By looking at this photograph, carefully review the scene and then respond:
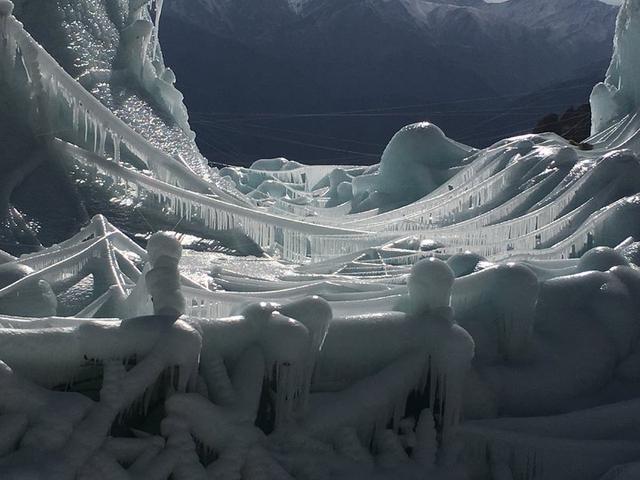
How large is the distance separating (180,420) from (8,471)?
0.57 m

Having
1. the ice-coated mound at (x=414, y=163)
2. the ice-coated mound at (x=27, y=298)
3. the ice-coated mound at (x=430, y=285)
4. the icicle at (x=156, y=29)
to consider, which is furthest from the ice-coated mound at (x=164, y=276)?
the ice-coated mound at (x=414, y=163)

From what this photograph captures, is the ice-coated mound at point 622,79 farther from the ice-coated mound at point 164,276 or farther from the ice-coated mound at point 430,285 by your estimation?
the ice-coated mound at point 164,276

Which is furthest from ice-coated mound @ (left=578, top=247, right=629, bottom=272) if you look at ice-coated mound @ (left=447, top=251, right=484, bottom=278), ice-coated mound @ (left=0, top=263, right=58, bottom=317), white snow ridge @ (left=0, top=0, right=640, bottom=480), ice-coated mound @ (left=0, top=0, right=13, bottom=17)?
ice-coated mound @ (left=0, top=0, right=13, bottom=17)

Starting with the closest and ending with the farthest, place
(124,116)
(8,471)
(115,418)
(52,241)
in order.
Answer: (8,471) < (115,418) < (52,241) < (124,116)

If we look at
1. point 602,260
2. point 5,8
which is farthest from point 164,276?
point 5,8

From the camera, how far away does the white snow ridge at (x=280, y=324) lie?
268cm

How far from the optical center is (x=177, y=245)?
3037 millimetres

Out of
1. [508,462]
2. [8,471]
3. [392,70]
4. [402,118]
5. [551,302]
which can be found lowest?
[508,462]

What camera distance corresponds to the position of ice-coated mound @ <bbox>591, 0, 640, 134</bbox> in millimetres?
8414

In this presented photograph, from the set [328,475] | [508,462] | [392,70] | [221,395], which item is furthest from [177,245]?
[392,70]

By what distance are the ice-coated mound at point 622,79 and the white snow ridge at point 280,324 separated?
3024 millimetres

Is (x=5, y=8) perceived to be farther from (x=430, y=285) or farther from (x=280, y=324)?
(x=430, y=285)

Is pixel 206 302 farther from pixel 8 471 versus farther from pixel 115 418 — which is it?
pixel 8 471

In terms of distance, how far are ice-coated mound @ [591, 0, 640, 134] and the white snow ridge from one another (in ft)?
9.92
